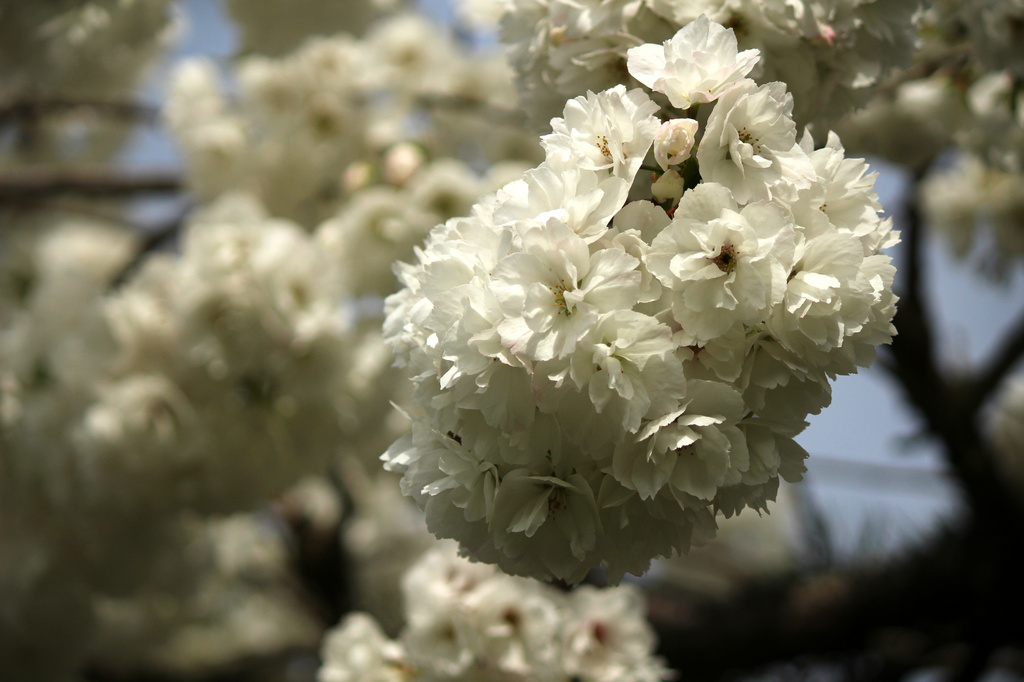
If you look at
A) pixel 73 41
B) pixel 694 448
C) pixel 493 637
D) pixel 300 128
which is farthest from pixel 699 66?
pixel 300 128

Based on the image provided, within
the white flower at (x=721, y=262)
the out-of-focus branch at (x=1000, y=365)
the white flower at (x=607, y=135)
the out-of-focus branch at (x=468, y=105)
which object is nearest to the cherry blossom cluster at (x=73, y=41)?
the out-of-focus branch at (x=468, y=105)

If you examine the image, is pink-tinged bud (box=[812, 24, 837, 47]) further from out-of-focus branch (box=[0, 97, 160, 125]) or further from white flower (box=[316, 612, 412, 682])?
out-of-focus branch (box=[0, 97, 160, 125])

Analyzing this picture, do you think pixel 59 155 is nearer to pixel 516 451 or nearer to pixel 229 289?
pixel 229 289

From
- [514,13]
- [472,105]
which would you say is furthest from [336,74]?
[514,13]

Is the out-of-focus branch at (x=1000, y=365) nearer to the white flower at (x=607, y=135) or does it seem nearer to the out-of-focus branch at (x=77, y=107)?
the white flower at (x=607, y=135)

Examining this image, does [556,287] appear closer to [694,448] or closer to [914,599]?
[694,448]
